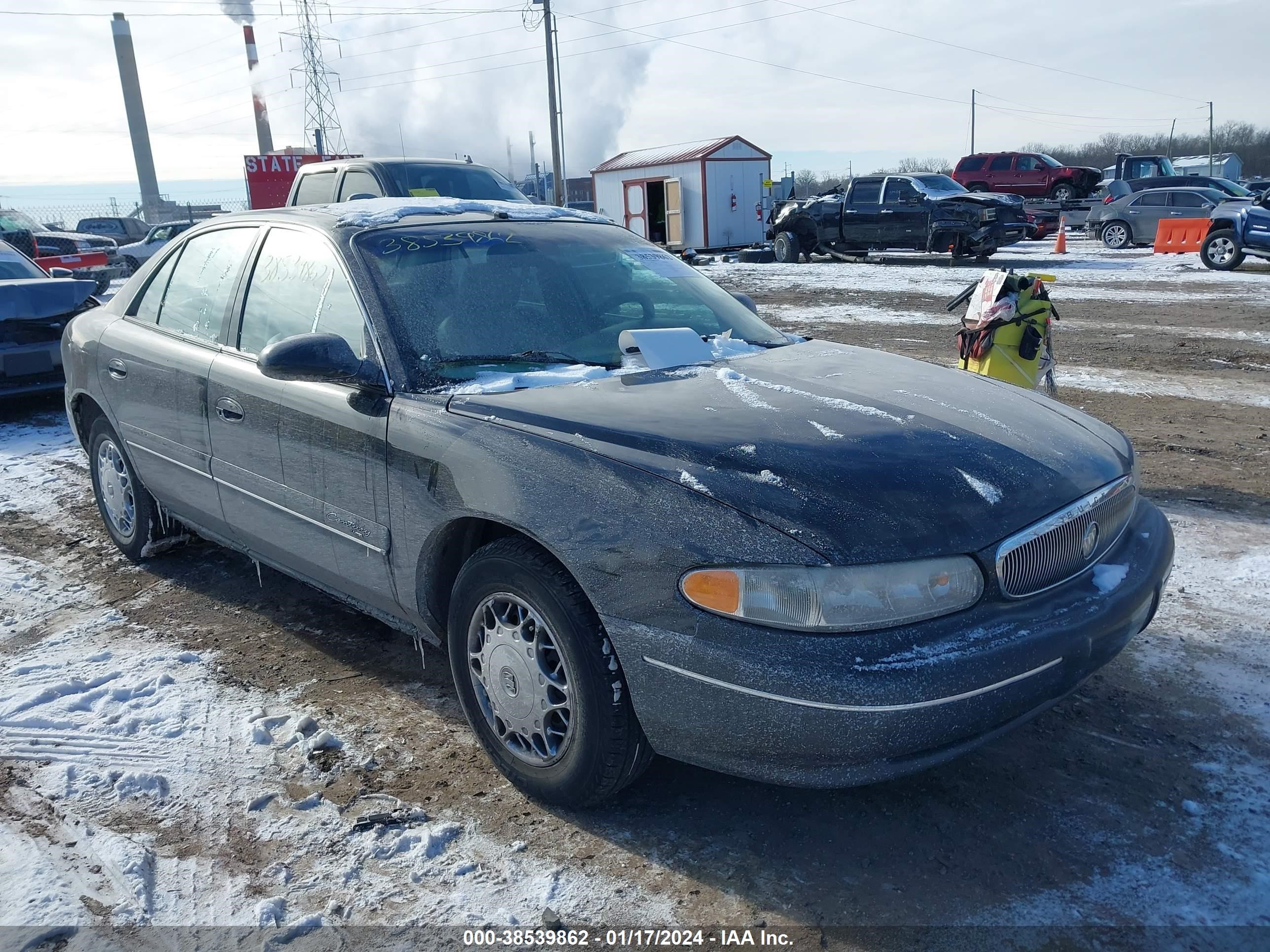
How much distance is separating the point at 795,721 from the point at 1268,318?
1172cm

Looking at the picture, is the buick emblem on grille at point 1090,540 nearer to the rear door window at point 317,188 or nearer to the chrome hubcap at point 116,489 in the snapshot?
the chrome hubcap at point 116,489

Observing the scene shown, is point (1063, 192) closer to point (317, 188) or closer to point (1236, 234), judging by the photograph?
point (1236, 234)

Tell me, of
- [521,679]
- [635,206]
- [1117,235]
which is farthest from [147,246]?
[521,679]

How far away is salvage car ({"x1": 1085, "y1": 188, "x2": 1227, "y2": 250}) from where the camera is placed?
2033 centimetres

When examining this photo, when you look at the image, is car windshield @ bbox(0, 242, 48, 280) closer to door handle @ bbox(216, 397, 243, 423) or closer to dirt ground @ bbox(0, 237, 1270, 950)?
dirt ground @ bbox(0, 237, 1270, 950)

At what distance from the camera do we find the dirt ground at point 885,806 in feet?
7.80

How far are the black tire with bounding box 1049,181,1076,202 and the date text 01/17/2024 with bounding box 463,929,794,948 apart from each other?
2999cm

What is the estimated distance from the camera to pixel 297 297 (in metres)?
3.60

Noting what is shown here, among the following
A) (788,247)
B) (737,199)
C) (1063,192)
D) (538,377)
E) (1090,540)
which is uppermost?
(737,199)

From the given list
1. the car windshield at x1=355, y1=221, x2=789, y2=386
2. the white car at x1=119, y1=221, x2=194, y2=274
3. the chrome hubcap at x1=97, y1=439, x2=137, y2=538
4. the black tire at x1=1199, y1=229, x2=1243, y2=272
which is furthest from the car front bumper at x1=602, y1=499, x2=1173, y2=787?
the white car at x1=119, y1=221, x2=194, y2=274

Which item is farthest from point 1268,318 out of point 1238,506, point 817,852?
point 817,852

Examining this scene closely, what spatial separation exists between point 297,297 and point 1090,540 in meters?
2.79

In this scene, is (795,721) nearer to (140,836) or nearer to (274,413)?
(140,836)

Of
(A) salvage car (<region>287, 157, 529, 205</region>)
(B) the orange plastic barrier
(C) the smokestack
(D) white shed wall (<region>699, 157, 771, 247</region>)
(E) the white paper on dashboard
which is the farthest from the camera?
(C) the smokestack
